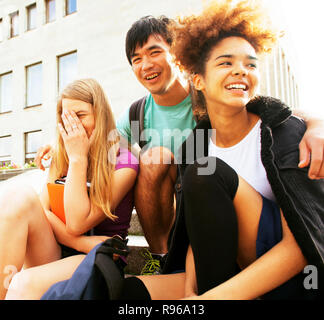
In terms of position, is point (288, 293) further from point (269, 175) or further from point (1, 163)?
point (1, 163)

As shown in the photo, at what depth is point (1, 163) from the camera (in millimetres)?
12055

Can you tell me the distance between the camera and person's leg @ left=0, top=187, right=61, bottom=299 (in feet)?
4.08

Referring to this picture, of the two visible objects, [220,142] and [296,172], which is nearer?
[296,172]

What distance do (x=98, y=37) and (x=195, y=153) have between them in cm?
840

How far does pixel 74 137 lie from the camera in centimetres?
159

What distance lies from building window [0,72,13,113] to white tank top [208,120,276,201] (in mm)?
12495

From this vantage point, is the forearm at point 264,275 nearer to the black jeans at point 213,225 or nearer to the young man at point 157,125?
the black jeans at point 213,225

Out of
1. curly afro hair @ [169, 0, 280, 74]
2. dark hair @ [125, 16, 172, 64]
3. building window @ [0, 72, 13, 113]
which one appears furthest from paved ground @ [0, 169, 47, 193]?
building window @ [0, 72, 13, 113]

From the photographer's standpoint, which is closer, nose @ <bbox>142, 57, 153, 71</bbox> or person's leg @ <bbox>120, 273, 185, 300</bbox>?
person's leg @ <bbox>120, 273, 185, 300</bbox>

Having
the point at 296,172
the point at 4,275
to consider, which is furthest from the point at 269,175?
the point at 4,275

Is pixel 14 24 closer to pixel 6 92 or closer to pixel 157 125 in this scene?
pixel 6 92

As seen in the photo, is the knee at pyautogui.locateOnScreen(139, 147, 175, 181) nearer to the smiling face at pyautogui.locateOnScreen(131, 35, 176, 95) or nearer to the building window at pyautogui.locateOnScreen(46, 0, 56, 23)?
the smiling face at pyautogui.locateOnScreen(131, 35, 176, 95)

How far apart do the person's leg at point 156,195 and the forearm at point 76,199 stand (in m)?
0.36

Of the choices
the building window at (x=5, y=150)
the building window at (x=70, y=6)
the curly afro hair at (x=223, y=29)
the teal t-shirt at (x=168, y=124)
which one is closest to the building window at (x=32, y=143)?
the building window at (x=5, y=150)
